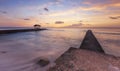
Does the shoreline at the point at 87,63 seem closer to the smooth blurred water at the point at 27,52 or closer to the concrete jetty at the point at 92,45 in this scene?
the concrete jetty at the point at 92,45

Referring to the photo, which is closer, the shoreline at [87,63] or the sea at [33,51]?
the shoreline at [87,63]

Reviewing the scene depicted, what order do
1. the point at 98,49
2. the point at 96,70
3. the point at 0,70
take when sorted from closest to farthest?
the point at 96,70 < the point at 0,70 < the point at 98,49

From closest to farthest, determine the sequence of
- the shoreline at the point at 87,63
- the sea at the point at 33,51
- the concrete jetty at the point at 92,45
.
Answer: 1. the shoreline at the point at 87,63
2. the sea at the point at 33,51
3. the concrete jetty at the point at 92,45

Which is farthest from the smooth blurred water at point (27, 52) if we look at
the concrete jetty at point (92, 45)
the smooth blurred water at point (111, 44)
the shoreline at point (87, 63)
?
the smooth blurred water at point (111, 44)

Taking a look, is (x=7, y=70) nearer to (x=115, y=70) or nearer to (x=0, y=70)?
(x=0, y=70)

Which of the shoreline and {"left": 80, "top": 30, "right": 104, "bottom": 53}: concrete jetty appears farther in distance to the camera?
{"left": 80, "top": 30, "right": 104, "bottom": 53}: concrete jetty

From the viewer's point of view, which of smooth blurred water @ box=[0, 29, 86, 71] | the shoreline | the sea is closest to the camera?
the shoreline

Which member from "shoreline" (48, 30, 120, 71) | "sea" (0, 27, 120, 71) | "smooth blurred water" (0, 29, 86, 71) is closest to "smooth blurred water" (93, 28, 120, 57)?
"sea" (0, 27, 120, 71)

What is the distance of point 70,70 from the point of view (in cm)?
446

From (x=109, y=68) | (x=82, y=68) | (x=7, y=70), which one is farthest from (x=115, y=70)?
(x=7, y=70)

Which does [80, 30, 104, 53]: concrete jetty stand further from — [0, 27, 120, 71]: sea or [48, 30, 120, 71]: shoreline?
[0, 27, 120, 71]: sea

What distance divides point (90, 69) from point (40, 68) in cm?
294

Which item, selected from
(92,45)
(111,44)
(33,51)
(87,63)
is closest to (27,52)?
(33,51)

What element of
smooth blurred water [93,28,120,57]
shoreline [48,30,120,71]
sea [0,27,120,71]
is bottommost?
smooth blurred water [93,28,120,57]
